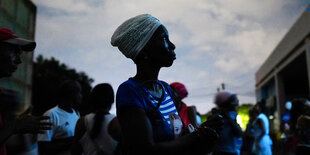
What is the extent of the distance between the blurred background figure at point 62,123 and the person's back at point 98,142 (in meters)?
0.49

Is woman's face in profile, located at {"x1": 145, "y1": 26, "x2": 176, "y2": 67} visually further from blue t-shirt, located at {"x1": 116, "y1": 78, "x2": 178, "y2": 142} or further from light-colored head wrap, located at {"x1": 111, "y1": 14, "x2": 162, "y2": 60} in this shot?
blue t-shirt, located at {"x1": 116, "y1": 78, "x2": 178, "y2": 142}

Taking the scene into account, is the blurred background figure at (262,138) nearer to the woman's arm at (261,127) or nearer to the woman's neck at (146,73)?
the woman's arm at (261,127)

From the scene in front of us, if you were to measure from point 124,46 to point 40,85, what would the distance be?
98.4 feet

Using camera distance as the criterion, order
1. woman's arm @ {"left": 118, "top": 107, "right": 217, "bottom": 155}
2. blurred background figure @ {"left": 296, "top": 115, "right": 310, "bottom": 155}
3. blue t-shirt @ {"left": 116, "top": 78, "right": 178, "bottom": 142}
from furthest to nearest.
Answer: blurred background figure @ {"left": 296, "top": 115, "right": 310, "bottom": 155} → blue t-shirt @ {"left": 116, "top": 78, "right": 178, "bottom": 142} → woman's arm @ {"left": 118, "top": 107, "right": 217, "bottom": 155}

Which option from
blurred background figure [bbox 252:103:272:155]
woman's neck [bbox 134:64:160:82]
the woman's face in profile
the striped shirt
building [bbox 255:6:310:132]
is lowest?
blurred background figure [bbox 252:103:272:155]

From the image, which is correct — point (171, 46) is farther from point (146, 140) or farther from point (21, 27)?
point (21, 27)

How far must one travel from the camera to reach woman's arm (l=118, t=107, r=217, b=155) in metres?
1.24

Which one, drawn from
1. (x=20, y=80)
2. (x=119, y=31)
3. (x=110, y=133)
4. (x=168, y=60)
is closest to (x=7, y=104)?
(x=110, y=133)

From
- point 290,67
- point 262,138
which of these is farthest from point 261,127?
point 290,67

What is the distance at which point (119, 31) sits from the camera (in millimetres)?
1555

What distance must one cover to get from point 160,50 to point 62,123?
7.90ft

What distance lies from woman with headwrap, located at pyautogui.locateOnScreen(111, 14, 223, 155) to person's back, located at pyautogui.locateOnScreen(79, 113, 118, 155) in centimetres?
159

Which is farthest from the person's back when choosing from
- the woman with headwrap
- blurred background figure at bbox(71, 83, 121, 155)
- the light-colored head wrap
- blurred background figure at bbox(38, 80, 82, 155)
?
the light-colored head wrap

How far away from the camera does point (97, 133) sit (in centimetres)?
300
